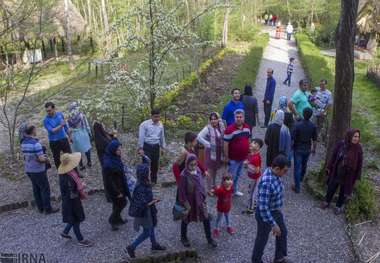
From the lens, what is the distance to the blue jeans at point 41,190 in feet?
20.6

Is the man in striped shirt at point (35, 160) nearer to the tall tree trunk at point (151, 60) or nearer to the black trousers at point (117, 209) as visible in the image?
the black trousers at point (117, 209)

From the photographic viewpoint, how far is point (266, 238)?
4832 mm

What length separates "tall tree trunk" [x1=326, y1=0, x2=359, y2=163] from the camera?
263 inches

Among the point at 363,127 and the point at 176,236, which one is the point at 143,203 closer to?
the point at 176,236

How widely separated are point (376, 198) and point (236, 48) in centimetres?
2209

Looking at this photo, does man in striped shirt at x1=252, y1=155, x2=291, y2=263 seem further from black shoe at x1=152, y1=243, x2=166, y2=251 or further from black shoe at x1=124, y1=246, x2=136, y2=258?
black shoe at x1=124, y1=246, x2=136, y2=258

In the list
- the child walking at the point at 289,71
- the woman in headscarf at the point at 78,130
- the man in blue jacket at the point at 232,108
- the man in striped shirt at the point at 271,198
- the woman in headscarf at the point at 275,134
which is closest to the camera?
the man in striped shirt at the point at 271,198

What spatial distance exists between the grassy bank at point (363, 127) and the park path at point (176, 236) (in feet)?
1.34

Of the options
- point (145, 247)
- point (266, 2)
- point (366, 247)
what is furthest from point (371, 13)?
point (145, 247)

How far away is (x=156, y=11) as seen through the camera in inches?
356

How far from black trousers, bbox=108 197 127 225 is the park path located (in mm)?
169

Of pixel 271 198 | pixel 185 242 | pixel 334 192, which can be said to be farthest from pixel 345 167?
pixel 185 242

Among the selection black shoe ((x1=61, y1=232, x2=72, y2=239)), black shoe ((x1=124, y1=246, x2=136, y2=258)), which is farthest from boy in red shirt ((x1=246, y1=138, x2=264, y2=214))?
black shoe ((x1=61, y1=232, x2=72, y2=239))

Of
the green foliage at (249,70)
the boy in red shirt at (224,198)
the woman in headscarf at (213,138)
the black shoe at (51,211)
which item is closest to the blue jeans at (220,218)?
the boy in red shirt at (224,198)
